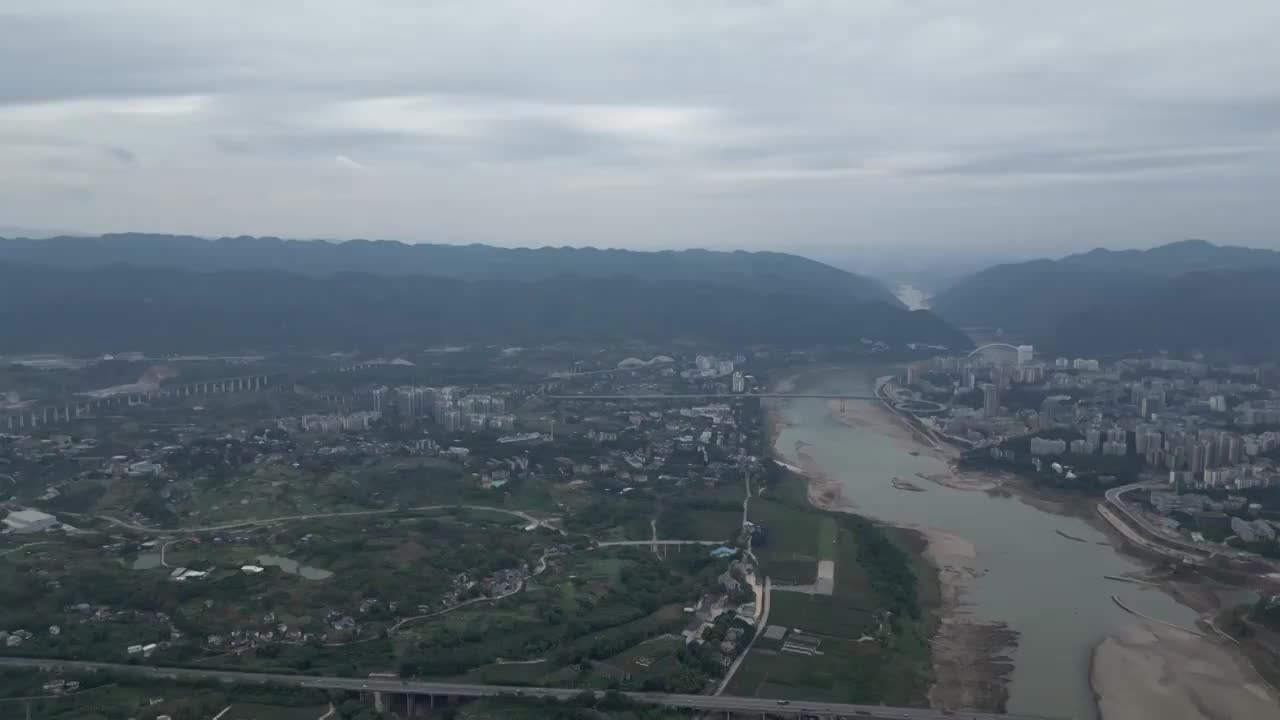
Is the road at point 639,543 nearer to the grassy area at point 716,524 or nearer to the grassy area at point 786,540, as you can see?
the grassy area at point 716,524

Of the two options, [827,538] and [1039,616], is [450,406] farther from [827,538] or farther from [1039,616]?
[1039,616]

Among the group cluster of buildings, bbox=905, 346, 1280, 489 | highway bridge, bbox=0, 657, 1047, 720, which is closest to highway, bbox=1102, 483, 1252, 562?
cluster of buildings, bbox=905, 346, 1280, 489

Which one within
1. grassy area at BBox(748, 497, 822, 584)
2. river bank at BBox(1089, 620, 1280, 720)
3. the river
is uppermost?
grassy area at BBox(748, 497, 822, 584)

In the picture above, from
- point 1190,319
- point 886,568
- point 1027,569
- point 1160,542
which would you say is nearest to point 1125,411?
point 1160,542

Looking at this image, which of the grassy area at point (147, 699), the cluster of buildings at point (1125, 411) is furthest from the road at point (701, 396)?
the grassy area at point (147, 699)

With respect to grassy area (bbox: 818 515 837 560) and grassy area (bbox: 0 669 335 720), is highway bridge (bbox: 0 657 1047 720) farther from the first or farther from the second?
grassy area (bbox: 818 515 837 560)

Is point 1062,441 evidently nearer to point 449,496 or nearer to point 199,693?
point 449,496
